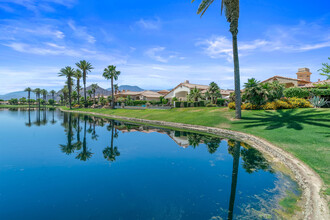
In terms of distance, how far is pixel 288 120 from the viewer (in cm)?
2095

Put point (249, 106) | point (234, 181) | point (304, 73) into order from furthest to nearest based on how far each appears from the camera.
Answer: point (304, 73), point (249, 106), point (234, 181)

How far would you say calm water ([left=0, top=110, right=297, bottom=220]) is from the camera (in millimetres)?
6234

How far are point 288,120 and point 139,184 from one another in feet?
64.4

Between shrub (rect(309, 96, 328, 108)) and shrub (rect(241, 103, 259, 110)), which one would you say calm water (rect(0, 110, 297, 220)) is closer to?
shrub (rect(241, 103, 259, 110))

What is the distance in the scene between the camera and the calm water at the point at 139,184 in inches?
245

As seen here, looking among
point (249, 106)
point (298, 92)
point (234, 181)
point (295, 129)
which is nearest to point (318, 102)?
point (298, 92)

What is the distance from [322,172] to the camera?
8430 mm

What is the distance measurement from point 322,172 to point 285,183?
70.6 inches

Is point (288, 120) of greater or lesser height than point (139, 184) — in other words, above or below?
above

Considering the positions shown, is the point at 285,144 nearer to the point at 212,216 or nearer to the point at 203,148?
the point at 203,148

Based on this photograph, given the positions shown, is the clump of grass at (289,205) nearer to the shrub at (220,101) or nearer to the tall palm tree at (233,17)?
the tall palm tree at (233,17)

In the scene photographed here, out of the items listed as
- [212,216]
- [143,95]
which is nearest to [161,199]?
[212,216]

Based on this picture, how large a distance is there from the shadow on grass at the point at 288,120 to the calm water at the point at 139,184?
25.9ft

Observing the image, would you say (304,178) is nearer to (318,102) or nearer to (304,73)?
(318,102)
